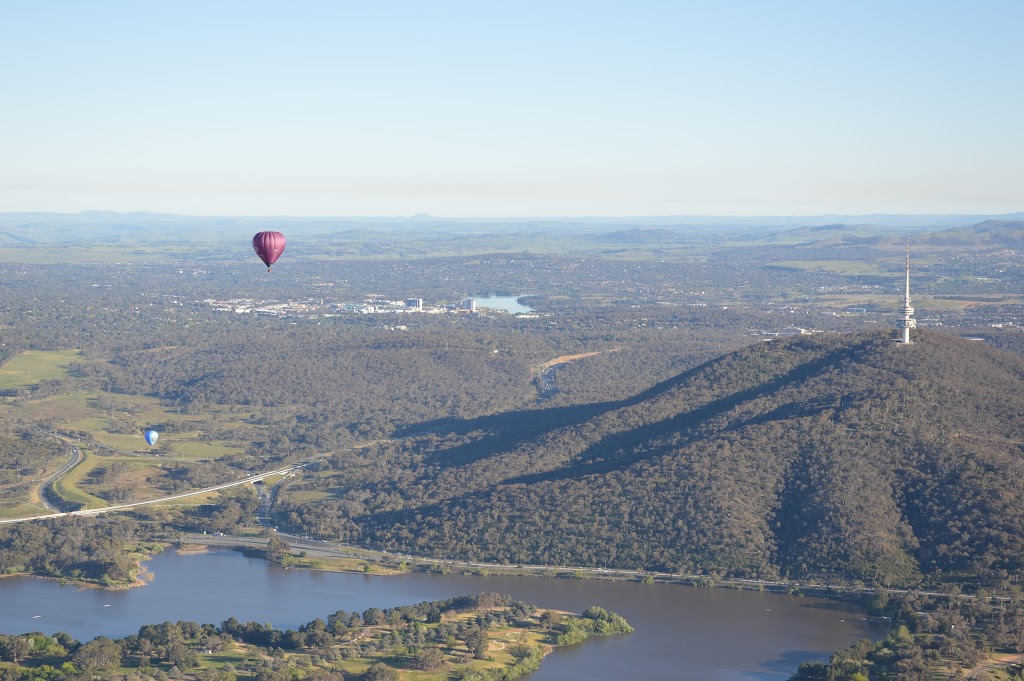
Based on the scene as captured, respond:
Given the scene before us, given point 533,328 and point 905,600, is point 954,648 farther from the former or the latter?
point 533,328

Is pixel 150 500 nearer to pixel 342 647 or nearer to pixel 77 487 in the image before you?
pixel 77 487

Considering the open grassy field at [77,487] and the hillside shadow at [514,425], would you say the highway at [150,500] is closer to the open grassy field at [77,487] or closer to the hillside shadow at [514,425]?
the open grassy field at [77,487]

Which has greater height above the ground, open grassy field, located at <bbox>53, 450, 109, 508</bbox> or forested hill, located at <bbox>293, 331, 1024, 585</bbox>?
forested hill, located at <bbox>293, 331, 1024, 585</bbox>

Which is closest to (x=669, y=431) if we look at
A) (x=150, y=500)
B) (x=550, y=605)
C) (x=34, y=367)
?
(x=550, y=605)

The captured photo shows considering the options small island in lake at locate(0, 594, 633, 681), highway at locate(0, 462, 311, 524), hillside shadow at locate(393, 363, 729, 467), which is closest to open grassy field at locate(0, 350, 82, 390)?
highway at locate(0, 462, 311, 524)

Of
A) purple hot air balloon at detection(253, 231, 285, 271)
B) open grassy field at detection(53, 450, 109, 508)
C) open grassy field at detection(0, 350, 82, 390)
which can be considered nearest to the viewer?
purple hot air balloon at detection(253, 231, 285, 271)

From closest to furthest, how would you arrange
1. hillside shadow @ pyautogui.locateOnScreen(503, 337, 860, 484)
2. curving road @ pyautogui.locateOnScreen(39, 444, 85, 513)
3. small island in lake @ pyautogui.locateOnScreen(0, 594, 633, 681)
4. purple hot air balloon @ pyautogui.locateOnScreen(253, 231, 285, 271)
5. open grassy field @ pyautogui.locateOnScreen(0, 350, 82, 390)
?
small island in lake @ pyautogui.locateOnScreen(0, 594, 633, 681) < purple hot air balloon @ pyautogui.locateOnScreen(253, 231, 285, 271) < hillside shadow @ pyautogui.locateOnScreen(503, 337, 860, 484) < curving road @ pyautogui.locateOnScreen(39, 444, 85, 513) < open grassy field @ pyautogui.locateOnScreen(0, 350, 82, 390)

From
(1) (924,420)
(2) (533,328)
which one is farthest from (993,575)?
(2) (533,328)

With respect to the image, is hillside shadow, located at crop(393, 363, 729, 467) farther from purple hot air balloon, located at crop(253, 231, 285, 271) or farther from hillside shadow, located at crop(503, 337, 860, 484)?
purple hot air balloon, located at crop(253, 231, 285, 271)
